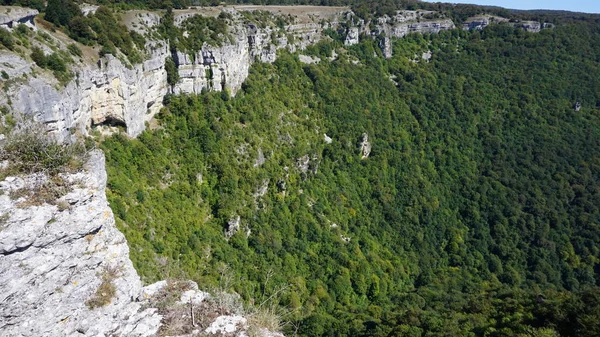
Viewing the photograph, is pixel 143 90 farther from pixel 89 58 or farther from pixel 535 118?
pixel 535 118

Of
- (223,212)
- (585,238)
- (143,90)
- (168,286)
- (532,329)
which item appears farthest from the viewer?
(585,238)

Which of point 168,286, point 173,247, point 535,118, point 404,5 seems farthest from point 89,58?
point 404,5

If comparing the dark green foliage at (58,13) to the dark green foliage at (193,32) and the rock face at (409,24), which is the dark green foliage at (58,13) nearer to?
the dark green foliage at (193,32)

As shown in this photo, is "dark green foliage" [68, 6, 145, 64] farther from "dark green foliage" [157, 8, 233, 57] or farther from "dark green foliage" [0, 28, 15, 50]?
"dark green foliage" [0, 28, 15, 50]

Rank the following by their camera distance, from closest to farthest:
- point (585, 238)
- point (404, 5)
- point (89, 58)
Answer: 1. point (89, 58)
2. point (585, 238)
3. point (404, 5)

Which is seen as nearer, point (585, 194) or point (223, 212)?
point (223, 212)

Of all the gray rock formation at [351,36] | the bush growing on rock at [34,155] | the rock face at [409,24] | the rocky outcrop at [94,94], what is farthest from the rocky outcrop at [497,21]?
the bush growing on rock at [34,155]

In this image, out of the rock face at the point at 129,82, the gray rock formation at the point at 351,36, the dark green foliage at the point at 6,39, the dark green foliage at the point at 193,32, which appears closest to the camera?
the rock face at the point at 129,82

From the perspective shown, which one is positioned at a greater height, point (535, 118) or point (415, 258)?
point (535, 118)
